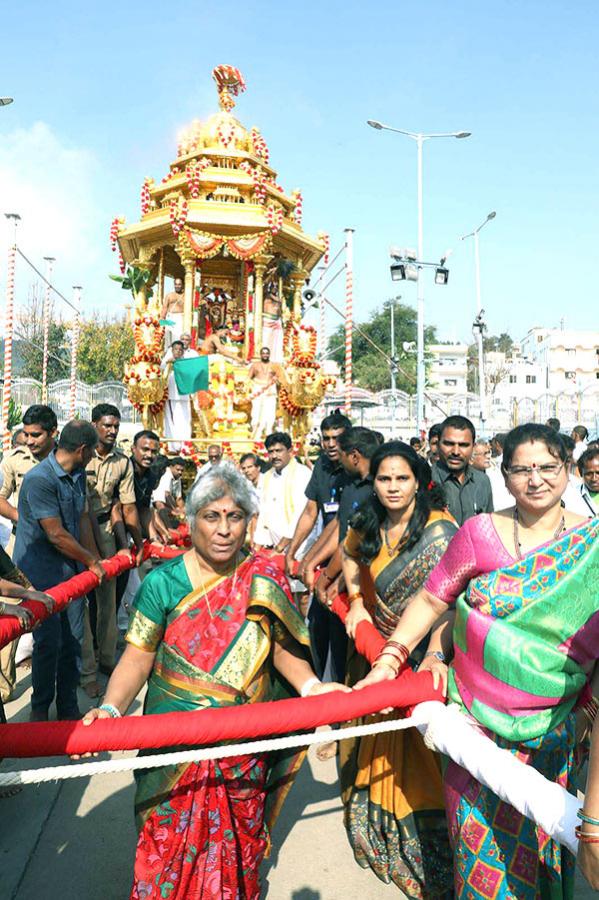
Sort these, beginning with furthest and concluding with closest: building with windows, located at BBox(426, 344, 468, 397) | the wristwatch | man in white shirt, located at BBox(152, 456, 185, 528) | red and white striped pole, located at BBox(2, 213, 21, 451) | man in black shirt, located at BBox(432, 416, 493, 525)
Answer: building with windows, located at BBox(426, 344, 468, 397), red and white striped pole, located at BBox(2, 213, 21, 451), man in white shirt, located at BBox(152, 456, 185, 528), man in black shirt, located at BBox(432, 416, 493, 525), the wristwatch

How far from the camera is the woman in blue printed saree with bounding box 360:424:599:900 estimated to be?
183 cm

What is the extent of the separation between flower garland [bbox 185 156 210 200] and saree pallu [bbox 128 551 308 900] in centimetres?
1401

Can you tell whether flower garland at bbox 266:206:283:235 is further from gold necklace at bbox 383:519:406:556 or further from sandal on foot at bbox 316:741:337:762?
gold necklace at bbox 383:519:406:556

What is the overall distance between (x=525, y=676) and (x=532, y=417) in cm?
2343

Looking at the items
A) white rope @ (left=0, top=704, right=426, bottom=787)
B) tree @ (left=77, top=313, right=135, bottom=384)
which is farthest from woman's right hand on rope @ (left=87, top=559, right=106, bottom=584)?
tree @ (left=77, top=313, right=135, bottom=384)

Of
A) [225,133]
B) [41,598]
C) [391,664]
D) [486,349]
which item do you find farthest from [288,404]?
[486,349]

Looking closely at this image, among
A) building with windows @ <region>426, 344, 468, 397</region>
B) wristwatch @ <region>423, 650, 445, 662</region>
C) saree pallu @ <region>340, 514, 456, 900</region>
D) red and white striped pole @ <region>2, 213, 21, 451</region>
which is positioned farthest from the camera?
building with windows @ <region>426, 344, 468, 397</region>

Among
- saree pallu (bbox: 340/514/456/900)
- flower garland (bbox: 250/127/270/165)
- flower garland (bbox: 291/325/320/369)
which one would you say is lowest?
saree pallu (bbox: 340/514/456/900)

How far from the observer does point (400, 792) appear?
9.12ft

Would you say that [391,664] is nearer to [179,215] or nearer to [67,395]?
[179,215]

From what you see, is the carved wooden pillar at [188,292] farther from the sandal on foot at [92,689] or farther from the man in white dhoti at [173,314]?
the sandal on foot at [92,689]

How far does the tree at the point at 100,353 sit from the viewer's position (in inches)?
1801

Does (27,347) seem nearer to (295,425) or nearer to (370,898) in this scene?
(295,425)

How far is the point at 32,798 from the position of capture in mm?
3727
